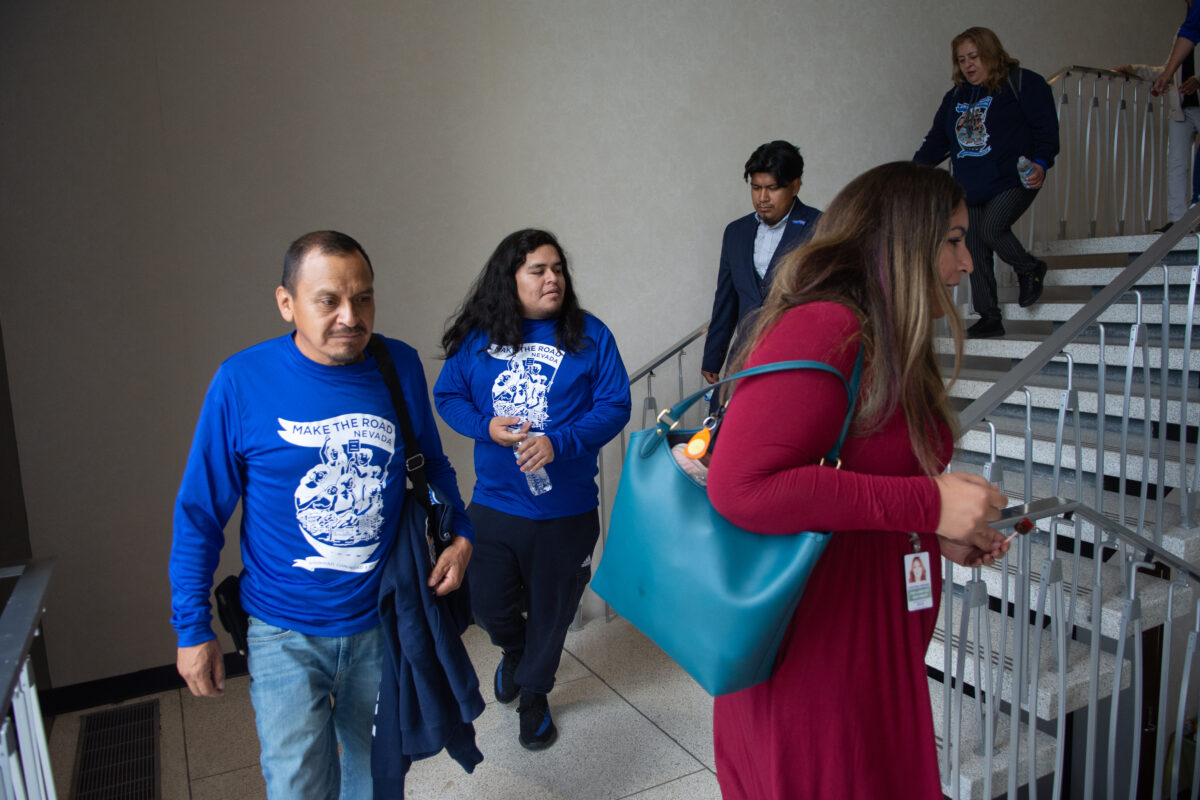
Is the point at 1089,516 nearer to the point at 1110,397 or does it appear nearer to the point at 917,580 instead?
the point at 917,580

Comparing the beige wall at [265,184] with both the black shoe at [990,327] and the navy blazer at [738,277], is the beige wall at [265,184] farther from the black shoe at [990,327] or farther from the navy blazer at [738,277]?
the black shoe at [990,327]

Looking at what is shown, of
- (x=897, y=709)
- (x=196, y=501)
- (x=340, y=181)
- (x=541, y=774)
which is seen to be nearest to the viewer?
(x=897, y=709)

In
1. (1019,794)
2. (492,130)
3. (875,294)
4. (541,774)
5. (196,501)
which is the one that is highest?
(492,130)

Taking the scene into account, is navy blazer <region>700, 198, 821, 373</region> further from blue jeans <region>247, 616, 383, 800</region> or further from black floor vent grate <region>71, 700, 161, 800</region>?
black floor vent grate <region>71, 700, 161, 800</region>

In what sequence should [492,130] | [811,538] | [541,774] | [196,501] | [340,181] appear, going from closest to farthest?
[811,538]
[196,501]
[541,774]
[340,181]
[492,130]

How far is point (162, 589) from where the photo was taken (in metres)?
3.24

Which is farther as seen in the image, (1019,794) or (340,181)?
(340,181)

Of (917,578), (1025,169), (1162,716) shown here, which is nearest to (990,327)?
(1025,169)

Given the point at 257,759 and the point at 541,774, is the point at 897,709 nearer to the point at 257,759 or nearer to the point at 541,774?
the point at 541,774

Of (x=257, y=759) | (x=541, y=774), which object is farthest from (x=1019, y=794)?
(x=257, y=759)

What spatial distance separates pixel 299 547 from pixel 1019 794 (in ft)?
9.58

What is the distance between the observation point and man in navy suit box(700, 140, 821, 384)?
3.33 metres

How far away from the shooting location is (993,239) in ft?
12.6

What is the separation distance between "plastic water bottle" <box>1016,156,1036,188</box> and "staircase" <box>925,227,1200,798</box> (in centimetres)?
66
